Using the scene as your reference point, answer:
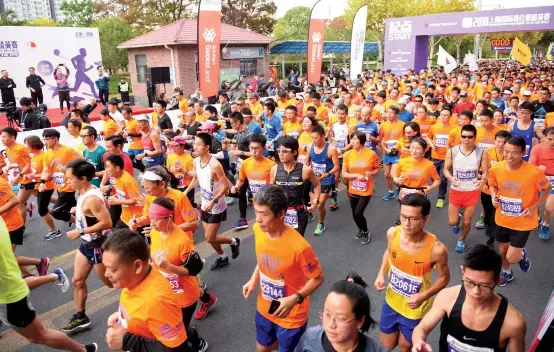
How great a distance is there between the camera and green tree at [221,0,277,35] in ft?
140

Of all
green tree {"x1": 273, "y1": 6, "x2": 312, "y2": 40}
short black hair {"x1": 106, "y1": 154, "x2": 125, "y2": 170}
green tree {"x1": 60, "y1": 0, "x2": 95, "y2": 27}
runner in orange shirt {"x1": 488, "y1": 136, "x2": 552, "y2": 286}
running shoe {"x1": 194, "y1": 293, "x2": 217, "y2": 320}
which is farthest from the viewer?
green tree {"x1": 273, "y1": 6, "x2": 312, "y2": 40}

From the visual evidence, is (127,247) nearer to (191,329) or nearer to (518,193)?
(191,329)

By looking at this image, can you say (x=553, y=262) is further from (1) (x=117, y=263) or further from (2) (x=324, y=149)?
(1) (x=117, y=263)

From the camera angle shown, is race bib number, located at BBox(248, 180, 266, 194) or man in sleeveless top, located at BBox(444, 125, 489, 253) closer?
man in sleeveless top, located at BBox(444, 125, 489, 253)

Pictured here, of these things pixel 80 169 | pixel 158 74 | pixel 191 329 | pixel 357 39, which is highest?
pixel 357 39

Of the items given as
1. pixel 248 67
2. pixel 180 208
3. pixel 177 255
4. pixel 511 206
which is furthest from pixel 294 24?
pixel 177 255

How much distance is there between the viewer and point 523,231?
4.68 metres

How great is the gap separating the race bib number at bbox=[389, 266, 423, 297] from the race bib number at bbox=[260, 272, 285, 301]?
2.94 ft

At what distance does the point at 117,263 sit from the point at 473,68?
2729 cm

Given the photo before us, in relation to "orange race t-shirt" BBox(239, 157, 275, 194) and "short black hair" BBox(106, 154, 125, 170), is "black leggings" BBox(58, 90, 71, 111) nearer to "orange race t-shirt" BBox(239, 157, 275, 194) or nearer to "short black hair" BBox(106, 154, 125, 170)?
"short black hair" BBox(106, 154, 125, 170)

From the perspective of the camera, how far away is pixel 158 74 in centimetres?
1977

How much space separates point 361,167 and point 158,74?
Answer: 15.9 metres

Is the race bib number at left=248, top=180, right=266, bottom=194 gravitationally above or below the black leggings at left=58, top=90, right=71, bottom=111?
below

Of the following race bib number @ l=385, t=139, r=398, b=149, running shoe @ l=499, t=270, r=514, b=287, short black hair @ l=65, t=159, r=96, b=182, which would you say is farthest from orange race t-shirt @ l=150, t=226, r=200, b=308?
race bib number @ l=385, t=139, r=398, b=149
